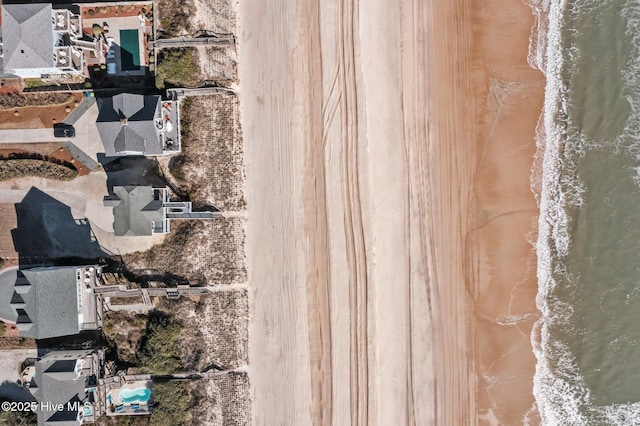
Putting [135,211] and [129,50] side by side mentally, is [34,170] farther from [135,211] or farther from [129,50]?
[129,50]

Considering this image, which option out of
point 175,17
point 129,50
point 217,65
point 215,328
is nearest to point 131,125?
point 129,50

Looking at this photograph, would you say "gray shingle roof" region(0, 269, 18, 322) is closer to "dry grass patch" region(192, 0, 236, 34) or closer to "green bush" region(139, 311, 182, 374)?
"green bush" region(139, 311, 182, 374)

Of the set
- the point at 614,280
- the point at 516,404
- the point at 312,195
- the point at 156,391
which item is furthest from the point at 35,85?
the point at 614,280

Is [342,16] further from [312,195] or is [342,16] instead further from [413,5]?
[312,195]

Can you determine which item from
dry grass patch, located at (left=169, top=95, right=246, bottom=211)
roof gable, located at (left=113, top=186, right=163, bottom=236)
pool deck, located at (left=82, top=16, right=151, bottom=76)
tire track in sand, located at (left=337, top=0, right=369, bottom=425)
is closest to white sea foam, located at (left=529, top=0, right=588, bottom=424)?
tire track in sand, located at (left=337, top=0, right=369, bottom=425)

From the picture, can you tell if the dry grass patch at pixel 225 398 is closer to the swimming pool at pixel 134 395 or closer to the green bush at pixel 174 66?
the swimming pool at pixel 134 395

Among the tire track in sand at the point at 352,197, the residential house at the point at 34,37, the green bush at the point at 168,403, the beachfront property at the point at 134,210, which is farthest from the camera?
the green bush at the point at 168,403

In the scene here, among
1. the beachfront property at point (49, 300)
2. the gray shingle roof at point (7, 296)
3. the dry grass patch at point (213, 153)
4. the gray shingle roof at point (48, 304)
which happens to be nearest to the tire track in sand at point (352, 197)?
the dry grass patch at point (213, 153)
